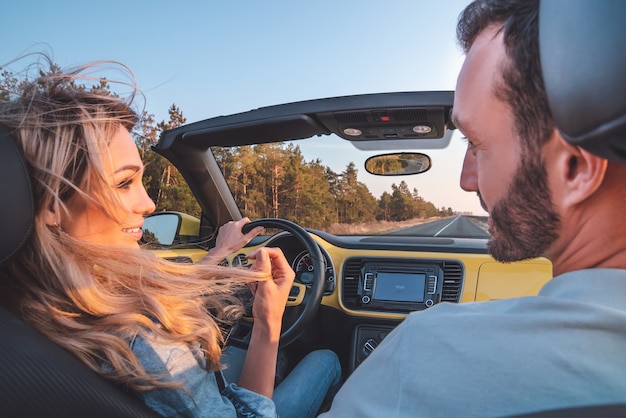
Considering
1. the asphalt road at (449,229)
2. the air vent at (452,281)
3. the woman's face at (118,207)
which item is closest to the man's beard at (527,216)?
the woman's face at (118,207)

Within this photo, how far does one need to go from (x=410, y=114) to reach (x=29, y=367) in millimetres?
2533

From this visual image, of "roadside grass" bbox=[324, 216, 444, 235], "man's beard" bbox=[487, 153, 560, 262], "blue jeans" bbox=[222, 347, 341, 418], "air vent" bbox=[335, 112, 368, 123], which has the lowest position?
"blue jeans" bbox=[222, 347, 341, 418]

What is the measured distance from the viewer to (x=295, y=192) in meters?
5.30

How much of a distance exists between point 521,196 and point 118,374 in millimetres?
1184

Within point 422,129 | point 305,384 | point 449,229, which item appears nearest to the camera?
point 305,384

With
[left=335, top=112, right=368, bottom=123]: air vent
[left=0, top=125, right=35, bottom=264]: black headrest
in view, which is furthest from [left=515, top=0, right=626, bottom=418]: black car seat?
[left=335, top=112, right=368, bottom=123]: air vent

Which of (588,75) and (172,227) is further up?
(588,75)

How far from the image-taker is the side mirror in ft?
14.7

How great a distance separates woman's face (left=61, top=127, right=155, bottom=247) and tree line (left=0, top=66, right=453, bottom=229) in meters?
2.35

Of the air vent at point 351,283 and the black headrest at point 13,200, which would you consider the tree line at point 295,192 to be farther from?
the black headrest at point 13,200

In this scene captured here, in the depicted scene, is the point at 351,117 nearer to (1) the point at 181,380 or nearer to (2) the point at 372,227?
(2) the point at 372,227

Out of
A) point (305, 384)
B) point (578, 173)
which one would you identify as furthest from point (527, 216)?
point (305, 384)

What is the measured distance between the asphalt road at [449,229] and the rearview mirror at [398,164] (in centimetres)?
57

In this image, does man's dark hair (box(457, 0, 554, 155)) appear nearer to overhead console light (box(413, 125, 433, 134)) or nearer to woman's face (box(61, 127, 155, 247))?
woman's face (box(61, 127, 155, 247))
